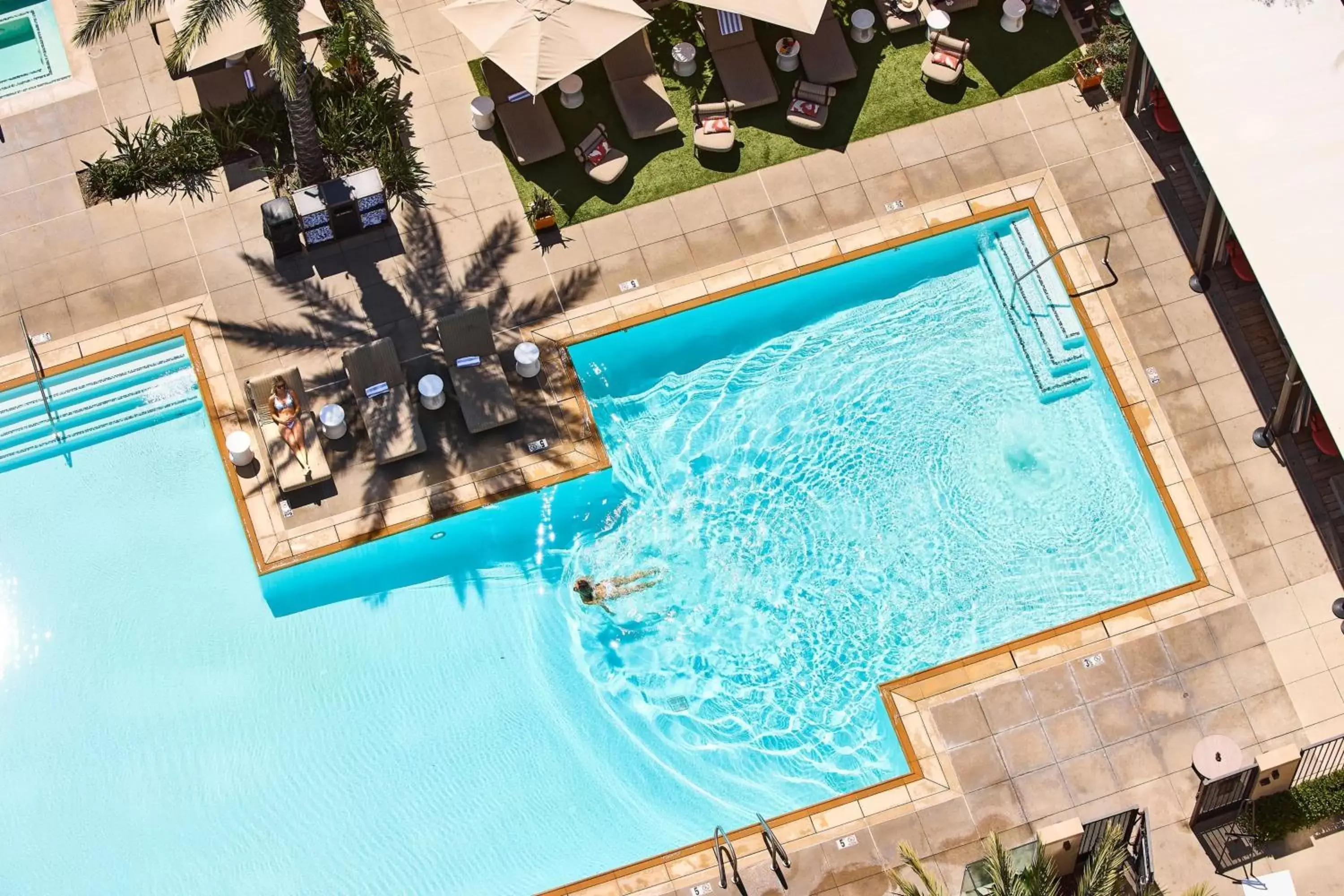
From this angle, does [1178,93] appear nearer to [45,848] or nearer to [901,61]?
[901,61]

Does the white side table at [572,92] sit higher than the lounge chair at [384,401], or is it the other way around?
the white side table at [572,92]

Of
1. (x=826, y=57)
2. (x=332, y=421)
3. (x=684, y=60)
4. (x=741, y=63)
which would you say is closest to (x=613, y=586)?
(x=332, y=421)

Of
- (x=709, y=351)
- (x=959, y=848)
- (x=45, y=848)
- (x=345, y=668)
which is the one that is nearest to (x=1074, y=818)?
(x=959, y=848)

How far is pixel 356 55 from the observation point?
25.0 metres

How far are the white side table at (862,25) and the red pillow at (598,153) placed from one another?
15.3 ft

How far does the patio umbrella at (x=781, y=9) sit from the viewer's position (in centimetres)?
2458

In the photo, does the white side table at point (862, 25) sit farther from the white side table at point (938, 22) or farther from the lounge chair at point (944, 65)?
the lounge chair at point (944, 65)

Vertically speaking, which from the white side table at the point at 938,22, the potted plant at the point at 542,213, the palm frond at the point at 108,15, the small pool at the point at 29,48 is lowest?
the potted plant at the point at 542,213

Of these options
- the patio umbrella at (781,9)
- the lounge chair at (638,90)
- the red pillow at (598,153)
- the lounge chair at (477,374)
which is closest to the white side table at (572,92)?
the lounge chair at (638,90)

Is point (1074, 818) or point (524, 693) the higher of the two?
point (524, 693)

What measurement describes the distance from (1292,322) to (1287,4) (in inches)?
204

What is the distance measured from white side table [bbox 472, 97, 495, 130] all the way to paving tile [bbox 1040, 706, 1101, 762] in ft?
41.9

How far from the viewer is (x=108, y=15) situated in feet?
70.4

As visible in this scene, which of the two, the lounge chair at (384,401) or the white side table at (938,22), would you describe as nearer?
the lounge chair at (384,401)
